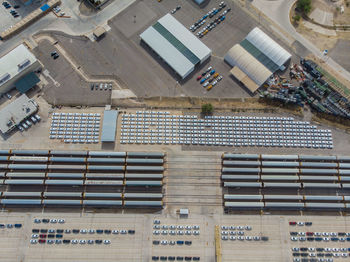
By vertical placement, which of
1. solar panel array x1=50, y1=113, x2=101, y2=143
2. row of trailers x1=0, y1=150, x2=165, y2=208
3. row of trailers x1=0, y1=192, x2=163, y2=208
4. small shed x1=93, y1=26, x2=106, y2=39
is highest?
small shed x1=93, y1=26, x2=106, y2=39

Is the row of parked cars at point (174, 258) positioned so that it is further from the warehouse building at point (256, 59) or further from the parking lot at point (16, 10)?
the parking lot at point (16, 10)

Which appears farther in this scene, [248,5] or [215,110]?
[248,5]

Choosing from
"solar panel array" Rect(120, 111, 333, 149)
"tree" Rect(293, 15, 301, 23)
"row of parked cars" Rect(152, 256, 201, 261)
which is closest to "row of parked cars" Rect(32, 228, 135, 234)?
"row of parked cars" Rect(152, 256, 201, 261)

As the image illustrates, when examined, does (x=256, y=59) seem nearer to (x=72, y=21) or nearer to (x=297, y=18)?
(x=297, y=18)

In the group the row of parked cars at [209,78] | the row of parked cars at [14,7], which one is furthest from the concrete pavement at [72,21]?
the row of parked cars at [209,78]

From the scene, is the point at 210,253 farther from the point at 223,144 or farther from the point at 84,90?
the point at 84,90

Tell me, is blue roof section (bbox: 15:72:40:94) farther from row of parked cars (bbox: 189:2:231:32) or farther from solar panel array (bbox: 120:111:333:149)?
row of parked cars (bbox: 189:2:231:32)

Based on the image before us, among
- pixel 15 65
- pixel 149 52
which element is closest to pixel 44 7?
pixel 15 65

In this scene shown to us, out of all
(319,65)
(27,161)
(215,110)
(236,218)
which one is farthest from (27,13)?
(319,65)
